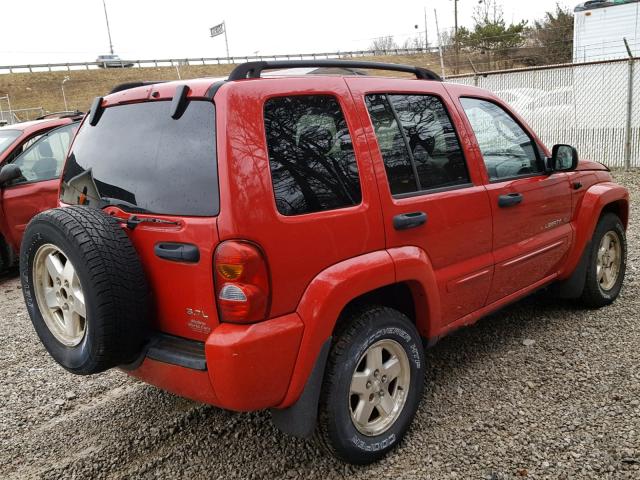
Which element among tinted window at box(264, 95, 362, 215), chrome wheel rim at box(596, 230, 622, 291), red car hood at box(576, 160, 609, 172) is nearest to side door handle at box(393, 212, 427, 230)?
tinted window at box(264, 95, 362, 215)

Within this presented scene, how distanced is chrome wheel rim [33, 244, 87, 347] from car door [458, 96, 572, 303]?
2.32 metres

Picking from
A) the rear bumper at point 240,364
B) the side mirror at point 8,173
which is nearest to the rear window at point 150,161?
the rear bumper at point 240,364

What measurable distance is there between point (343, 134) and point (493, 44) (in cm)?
3966

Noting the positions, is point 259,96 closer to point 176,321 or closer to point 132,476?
point 176,321

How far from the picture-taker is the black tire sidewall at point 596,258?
4.36 metres

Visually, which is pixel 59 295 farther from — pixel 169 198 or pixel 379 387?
pixel 379 387

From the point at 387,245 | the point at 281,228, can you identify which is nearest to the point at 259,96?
the point at 281,228

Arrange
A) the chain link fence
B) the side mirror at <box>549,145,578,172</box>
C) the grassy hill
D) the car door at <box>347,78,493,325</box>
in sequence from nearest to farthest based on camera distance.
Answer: the car door at <box>347,78,493,325</box> < the side mirror at <box>549,145,578,172</box> < the chain link fence < the grassy hill

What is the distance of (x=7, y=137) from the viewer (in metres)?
6.96

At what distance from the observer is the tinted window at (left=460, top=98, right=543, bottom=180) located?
11.4 feet

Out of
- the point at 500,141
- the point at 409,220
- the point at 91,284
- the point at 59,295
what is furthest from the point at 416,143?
the point at 59,295

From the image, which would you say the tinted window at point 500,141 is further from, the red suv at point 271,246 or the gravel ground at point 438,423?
the gravel ground at point 438,423

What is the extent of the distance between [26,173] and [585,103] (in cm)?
1035

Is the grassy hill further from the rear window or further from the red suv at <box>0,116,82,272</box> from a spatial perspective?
the rear window
